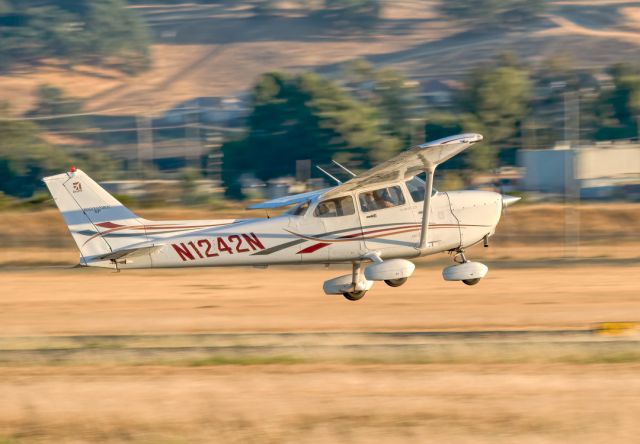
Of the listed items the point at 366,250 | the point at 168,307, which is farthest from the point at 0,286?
the point at 366,250

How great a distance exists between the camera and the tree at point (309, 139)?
72.0 m

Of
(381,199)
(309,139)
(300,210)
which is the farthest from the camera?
(309,139)

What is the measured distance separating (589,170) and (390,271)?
40.9m

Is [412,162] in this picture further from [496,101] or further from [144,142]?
[144,142]

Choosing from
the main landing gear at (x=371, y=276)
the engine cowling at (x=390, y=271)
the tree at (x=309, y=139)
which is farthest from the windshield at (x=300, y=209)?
the tree at (x=309, y=139)

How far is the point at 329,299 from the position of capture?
23141 millimetres

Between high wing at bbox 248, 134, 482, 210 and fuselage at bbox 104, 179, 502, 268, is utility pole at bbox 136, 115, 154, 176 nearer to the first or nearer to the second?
fuselage at bbox 104, 179, 502, 268

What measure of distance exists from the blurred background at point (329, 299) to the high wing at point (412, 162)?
8.60ft

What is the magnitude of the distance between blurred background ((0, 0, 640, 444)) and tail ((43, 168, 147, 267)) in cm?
164

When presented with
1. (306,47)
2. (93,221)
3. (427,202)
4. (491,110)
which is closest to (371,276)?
(427,202)

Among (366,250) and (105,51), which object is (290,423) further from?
(105,51)

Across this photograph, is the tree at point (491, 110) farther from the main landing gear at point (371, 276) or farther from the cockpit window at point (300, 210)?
the cockpit window at point (300, 210)

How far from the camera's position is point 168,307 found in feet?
74.5

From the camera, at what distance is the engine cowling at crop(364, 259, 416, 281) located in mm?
18031
